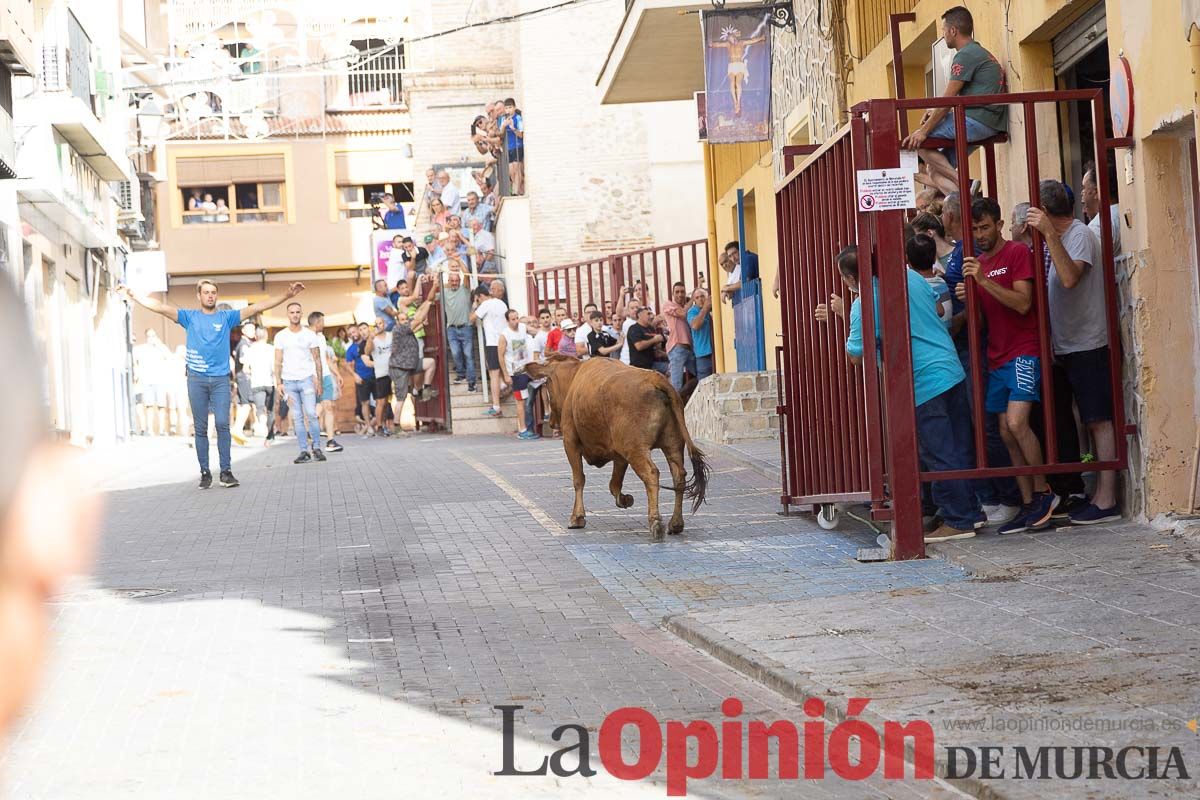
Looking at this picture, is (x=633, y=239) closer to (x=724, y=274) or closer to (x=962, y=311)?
(x=724, y=274)

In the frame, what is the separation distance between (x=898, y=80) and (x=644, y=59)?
428 inches

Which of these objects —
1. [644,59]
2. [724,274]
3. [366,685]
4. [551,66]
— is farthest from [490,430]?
[366,685]

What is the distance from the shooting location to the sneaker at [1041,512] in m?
10.1

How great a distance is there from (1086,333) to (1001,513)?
4.04ft

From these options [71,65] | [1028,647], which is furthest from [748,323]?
[71,65]

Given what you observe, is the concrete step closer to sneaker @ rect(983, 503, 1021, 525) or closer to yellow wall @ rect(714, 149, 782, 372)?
yellow wall @ rect(714, 149, 782, 372)

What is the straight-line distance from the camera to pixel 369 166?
5494 cm

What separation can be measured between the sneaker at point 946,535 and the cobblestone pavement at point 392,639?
0.61 m

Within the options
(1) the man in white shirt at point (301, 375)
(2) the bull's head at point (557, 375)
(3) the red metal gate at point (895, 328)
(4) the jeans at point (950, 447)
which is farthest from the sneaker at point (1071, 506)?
(1) the man in white shirt at point (301, 375)

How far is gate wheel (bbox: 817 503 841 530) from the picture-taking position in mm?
11727

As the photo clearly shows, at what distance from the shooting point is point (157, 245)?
53250 mm

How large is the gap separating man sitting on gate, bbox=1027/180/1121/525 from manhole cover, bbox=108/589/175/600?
546cm

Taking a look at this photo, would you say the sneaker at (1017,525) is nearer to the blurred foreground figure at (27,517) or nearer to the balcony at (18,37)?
the blurred foreground figure at (27,517)

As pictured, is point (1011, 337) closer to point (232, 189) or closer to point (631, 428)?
point (631, 428)
